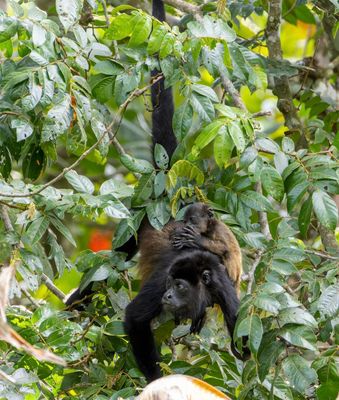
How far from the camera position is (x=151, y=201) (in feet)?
14.3

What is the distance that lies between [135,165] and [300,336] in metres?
1.32

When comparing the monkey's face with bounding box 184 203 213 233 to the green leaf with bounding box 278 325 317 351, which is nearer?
the green leaf with bounding box 278 325 317 351

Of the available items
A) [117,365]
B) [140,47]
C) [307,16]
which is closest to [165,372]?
[117,365]

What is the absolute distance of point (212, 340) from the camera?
182 inches

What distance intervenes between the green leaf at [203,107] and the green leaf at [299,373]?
123 cm

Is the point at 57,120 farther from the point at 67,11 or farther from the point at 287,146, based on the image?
the point at 287,146

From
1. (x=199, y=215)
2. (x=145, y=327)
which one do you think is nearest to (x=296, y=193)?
(x=199, y=215)

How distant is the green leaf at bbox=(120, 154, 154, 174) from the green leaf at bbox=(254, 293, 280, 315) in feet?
3.68

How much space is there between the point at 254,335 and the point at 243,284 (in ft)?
4.68

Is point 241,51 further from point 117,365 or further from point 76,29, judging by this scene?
point 117,365

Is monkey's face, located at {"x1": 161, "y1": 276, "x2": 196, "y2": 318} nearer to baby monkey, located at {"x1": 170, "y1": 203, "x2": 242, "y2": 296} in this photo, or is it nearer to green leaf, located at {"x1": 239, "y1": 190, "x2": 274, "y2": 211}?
baby monkey, located at {"x1": 170, "y1": 203, "x2": 242, "y2": 296}

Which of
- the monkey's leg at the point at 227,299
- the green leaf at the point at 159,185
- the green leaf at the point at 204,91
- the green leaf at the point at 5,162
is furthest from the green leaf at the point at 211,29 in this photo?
the monkey's leg at the point at 227,299

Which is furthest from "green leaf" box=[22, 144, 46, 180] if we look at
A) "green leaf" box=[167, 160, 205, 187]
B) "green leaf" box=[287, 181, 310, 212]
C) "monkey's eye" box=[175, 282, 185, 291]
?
"green leaf" box=[287, 181, 310, 212]

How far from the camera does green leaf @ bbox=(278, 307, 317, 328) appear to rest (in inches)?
132
